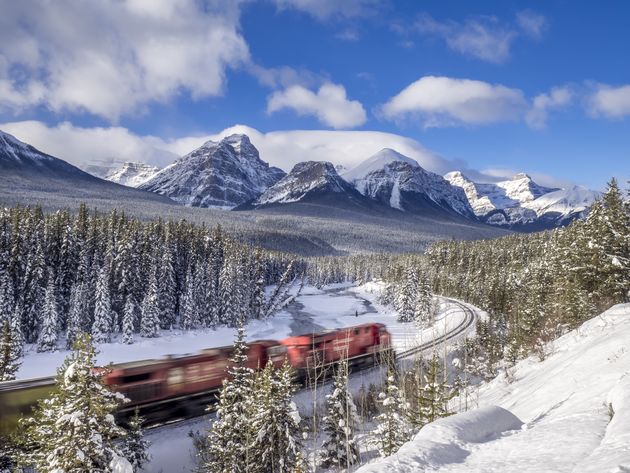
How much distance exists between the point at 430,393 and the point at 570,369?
16.8 feet

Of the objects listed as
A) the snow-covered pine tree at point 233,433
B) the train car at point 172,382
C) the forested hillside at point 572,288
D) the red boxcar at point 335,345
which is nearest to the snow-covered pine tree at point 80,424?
the snow-covered pine tree at point 233,433

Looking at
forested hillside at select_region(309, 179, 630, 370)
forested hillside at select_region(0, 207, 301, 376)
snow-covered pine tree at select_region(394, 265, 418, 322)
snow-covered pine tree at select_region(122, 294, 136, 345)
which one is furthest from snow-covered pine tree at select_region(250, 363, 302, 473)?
snow-covered pine tree at select_region(394, 265, 418, 322)

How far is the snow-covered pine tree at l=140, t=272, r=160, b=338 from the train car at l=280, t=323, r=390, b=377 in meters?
35.7

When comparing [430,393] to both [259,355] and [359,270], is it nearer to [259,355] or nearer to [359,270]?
[259,355]

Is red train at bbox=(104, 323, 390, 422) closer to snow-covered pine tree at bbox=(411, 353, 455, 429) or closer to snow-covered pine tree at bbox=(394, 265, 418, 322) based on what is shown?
snow-covered pine tree at bbox=(411, 353, 455, 429)

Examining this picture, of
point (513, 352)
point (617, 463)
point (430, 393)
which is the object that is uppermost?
point (617, 463)

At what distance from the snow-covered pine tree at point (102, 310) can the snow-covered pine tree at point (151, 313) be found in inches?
187

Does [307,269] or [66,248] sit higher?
[66,248]

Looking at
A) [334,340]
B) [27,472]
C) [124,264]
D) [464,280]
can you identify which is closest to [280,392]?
[27,472]

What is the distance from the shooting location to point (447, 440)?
8234mm

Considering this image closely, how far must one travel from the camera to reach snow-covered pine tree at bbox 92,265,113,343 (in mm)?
57031

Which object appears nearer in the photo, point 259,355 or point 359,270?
point 259,355

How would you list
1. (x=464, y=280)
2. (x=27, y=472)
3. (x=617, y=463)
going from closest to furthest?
(x=617, y=463), (x=27, y=472), (x=464, y=280)

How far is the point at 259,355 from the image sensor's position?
2988 centimetres
